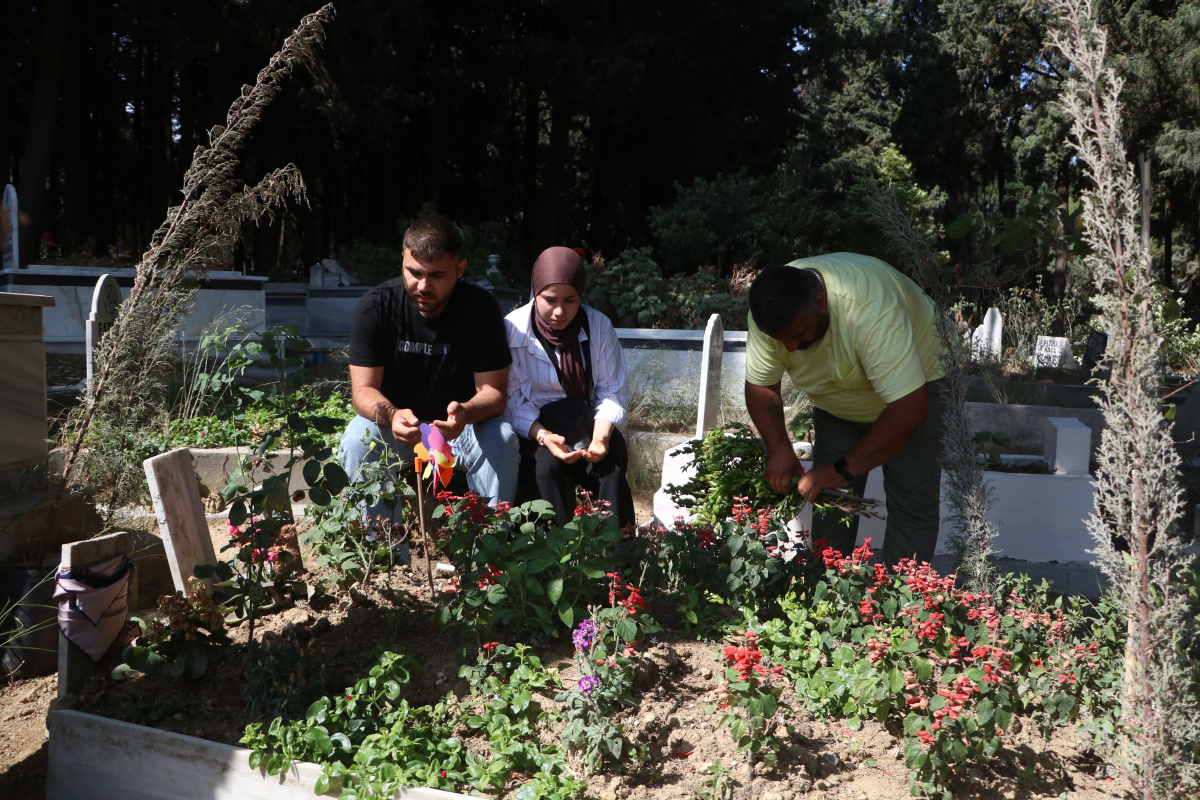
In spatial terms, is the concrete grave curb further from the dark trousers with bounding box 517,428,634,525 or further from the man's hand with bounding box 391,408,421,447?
the dark trousers with bounding box 517,428,634,525

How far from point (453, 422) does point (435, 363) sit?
43cm

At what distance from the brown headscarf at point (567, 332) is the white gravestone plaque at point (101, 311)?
3.00 metres

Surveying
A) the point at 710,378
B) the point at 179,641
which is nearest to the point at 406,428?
the point at 179,641

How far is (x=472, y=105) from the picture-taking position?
18.8 m

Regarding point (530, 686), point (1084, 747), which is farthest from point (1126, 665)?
point (530, 686)

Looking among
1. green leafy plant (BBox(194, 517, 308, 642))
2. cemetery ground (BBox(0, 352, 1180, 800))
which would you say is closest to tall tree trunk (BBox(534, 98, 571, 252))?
green leafy plant (BBox(194, 517, 308, 642))

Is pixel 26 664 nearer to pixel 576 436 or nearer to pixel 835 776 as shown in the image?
pixel 576 436

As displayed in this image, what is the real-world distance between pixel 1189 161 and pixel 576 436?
1523 cm

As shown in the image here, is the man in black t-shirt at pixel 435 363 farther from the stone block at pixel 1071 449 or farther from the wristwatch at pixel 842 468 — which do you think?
the stone block at pixel 1071 449

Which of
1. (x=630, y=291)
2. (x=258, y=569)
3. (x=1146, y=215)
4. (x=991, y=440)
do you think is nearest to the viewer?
(x=1146, y=215)

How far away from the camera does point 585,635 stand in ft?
7.14

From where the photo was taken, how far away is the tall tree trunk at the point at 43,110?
1198 cm

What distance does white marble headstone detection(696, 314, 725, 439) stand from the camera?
5160 mm

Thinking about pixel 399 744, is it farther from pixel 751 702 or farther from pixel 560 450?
pixel 560 450
